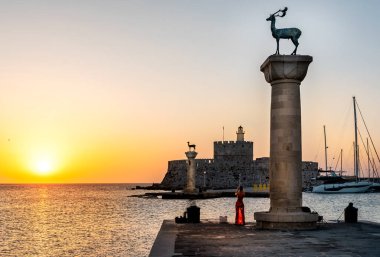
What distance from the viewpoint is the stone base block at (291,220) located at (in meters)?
19.3

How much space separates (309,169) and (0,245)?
129 metres

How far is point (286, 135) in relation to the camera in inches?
782

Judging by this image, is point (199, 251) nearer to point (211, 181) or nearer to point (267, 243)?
point (267, 243)

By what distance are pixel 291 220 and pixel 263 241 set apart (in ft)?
13.5

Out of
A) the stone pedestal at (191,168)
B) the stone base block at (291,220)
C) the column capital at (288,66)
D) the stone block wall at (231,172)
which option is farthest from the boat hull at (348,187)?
the column capital at (288,66)

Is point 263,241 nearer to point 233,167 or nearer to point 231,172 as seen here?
point 233,167

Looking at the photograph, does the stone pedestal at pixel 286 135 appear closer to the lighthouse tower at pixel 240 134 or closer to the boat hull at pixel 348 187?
the boat hull at pixel 348 187

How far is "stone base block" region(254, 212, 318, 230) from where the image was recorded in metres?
19.3

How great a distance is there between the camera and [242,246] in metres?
14.4

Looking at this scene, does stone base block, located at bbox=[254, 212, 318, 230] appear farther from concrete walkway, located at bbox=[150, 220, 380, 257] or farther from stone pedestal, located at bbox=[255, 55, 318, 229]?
concrete walkway, located at bbox=[150, 220, 380, 257]

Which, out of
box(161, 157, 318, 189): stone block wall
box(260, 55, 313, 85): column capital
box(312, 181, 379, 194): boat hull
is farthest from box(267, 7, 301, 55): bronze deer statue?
box(161, 157, 318, 189): stone block wall

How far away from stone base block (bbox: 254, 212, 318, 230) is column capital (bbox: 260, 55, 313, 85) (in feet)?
16.3

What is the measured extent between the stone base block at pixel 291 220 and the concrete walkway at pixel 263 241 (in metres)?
0.46

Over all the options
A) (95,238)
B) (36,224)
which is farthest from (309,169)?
(95,238)
